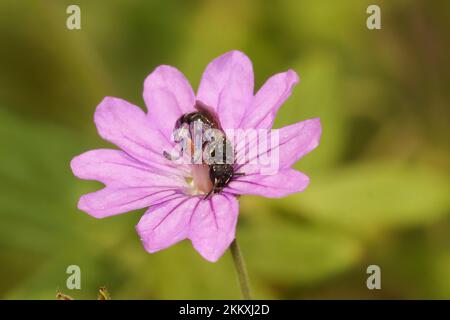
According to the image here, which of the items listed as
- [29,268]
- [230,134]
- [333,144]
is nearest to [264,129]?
[230,134]

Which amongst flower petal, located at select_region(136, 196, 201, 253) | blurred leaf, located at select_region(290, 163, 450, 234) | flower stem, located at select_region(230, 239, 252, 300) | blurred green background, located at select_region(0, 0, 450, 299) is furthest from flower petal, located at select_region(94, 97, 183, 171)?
blurred leaf, located at select_region(290, 163, 450, 234)

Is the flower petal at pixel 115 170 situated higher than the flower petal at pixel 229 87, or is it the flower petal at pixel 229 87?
the flower petal at pixel 229 87

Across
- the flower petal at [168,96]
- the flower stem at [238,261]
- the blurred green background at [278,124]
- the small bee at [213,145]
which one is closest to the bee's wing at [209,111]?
the small bee at [213,145]

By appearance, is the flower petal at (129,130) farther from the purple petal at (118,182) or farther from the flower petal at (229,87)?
the flower petal at (229,87)

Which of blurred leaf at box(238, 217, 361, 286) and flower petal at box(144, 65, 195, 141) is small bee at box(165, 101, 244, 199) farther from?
blurred leaf at box(238, 217, 361, 286)

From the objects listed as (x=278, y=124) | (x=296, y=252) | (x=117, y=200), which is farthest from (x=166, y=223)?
(x=278, y=124)

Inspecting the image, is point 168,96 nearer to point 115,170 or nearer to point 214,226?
point 115,170
